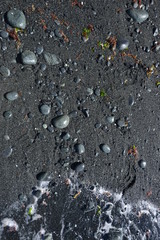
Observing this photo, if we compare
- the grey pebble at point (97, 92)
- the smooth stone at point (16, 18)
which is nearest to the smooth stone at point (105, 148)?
the grey pebble at point (97, 92)

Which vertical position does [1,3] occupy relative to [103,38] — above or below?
above

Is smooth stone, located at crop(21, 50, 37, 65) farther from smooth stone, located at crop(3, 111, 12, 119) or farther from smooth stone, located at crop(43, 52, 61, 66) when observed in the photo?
smooth stone, located at crop(3, 111, 12, 119)

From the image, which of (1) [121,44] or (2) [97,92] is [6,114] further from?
(1) [121,44]

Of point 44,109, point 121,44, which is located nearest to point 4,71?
point 44,109

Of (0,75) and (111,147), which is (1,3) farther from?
(111,147)

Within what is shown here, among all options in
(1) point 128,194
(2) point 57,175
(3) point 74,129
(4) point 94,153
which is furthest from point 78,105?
(1) point 128,194

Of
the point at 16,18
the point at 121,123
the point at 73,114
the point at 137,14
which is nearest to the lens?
the point at 16,18

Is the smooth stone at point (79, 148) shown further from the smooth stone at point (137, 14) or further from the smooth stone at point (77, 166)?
the smooth stone at point (137, 14)
